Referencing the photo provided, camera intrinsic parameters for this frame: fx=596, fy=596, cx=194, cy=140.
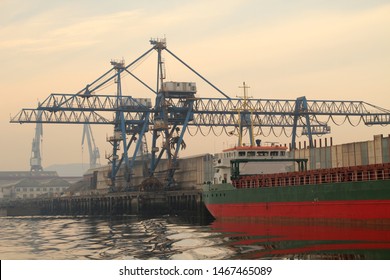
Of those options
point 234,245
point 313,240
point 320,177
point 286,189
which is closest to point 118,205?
point 286,189

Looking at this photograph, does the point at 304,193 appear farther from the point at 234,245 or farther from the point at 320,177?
the point at 234,245

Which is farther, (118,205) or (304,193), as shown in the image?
(118,205)

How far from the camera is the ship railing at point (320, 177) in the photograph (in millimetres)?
33750

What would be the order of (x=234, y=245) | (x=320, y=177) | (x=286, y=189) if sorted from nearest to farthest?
(x=234, y=245)
(x=320, y=177)
(x=286, y=189)

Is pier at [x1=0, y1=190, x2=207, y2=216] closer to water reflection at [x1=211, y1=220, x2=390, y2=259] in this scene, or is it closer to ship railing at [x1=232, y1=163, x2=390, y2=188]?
ship railing at [x1=232, y1=163, x2=390, y2=188]

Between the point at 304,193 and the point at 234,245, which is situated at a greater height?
the point at 304,193

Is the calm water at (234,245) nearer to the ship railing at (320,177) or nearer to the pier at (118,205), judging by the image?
the ship railing at (320,177)

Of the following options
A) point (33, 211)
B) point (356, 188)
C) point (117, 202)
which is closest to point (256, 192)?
point (356, 188)

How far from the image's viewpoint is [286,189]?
3969 cm

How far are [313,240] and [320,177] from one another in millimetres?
9263

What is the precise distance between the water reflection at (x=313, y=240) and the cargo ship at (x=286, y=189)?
71cm

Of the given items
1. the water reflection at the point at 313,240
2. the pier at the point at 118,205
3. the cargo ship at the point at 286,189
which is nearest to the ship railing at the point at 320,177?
the cargo ship at the point at 286,189

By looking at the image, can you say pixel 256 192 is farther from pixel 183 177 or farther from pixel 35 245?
pixel 183 177

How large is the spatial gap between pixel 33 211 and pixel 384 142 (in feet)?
250
